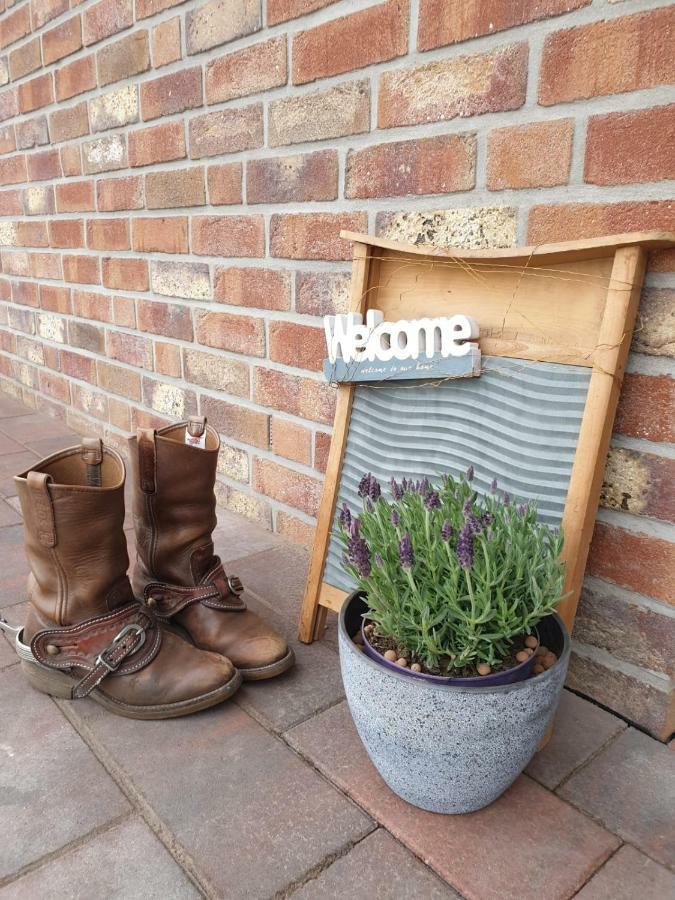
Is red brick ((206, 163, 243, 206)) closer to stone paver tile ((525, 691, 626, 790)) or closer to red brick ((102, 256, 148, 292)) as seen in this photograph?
red brick ((102, 256, 148, 292))

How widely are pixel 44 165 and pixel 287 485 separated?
2148 mm

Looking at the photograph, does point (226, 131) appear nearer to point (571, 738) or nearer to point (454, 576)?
point (454, 576)

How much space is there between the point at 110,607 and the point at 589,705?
102cm

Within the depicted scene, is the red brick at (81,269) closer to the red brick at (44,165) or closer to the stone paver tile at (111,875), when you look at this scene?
the red brick at (44,165)

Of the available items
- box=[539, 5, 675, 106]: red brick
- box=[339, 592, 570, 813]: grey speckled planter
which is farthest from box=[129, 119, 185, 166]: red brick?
box=[339, 592, 570, 813]: grey speckled planter

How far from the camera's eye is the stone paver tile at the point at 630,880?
1.03 m

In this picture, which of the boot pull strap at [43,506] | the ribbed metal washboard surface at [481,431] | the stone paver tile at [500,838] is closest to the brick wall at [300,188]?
the ribbed metal washboard surface at [481,431]

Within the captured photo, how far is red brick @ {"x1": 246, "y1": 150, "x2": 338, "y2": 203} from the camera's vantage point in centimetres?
183

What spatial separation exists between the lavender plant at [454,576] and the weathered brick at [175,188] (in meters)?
1.52

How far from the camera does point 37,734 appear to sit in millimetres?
1375

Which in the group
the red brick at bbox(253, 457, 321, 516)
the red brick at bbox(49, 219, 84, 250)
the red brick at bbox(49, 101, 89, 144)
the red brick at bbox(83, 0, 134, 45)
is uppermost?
the red brick at bbox(83, 0, 134, 45)

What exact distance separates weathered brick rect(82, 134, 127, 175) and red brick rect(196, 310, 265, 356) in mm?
778

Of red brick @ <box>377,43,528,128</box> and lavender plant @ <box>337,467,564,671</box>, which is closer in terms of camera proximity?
lavender plant @ <box>337,467,564,671</box>

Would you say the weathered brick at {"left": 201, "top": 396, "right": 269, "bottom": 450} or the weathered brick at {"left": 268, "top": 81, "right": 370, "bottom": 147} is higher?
the weathered brick at {"left": 268, "top": 81, "right": 370, "bottom": 147}
